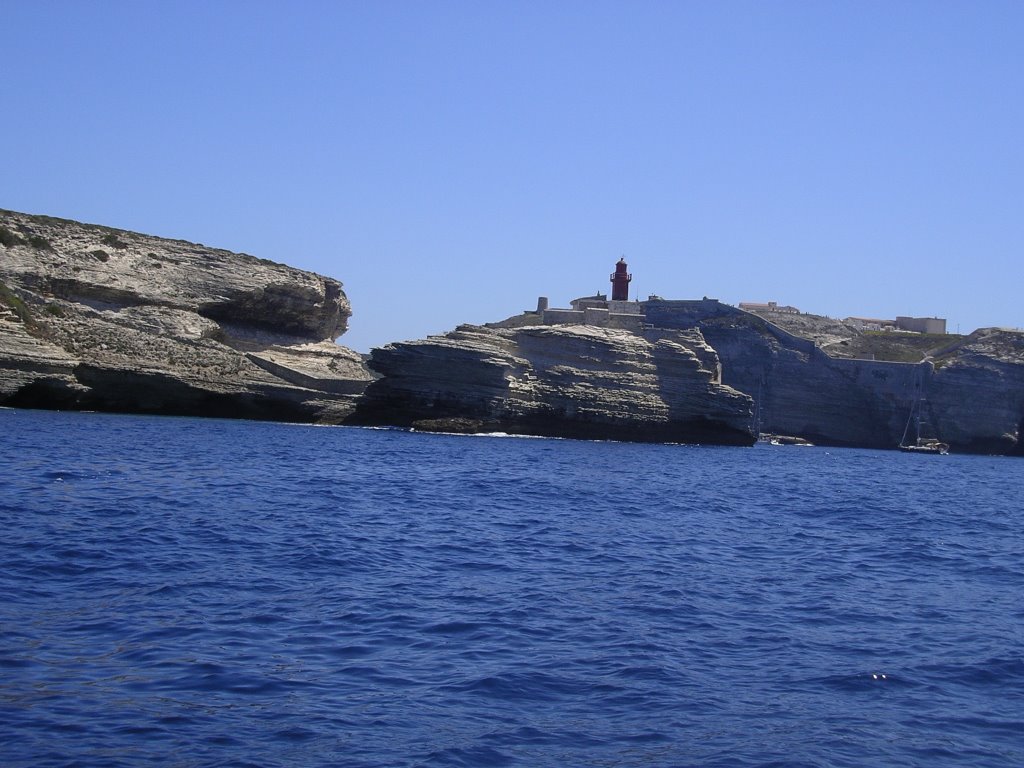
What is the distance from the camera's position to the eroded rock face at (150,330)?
40125mm

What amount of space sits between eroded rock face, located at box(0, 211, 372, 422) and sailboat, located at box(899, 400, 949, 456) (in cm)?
3599

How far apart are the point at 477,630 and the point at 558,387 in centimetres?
3830

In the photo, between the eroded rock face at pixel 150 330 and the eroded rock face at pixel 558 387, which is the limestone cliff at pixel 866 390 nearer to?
the eroded rock face at pixel 558 387

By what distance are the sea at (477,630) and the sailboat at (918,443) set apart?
48934mm

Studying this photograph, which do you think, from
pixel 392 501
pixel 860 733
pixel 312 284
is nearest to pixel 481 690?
pixel 860 733

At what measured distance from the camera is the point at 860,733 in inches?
309

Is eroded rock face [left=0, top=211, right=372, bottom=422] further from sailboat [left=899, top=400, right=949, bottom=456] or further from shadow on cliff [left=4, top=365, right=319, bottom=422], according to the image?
sailboat [left=899, top=400, right=949, bottom=456]

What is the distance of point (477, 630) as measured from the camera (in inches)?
404

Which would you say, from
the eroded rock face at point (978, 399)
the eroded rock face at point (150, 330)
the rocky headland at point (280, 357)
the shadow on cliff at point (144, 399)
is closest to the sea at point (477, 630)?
the shadow on cliff at point (144, 399)

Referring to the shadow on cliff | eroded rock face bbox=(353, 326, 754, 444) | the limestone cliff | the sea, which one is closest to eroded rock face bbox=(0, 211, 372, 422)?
the shadow on cliff

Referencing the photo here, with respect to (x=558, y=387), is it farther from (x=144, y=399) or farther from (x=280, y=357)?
(x=144, y=399)

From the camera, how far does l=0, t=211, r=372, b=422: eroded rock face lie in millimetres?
40125

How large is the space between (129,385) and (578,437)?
19093mm

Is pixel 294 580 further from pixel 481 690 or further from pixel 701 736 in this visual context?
pixel 701 736
